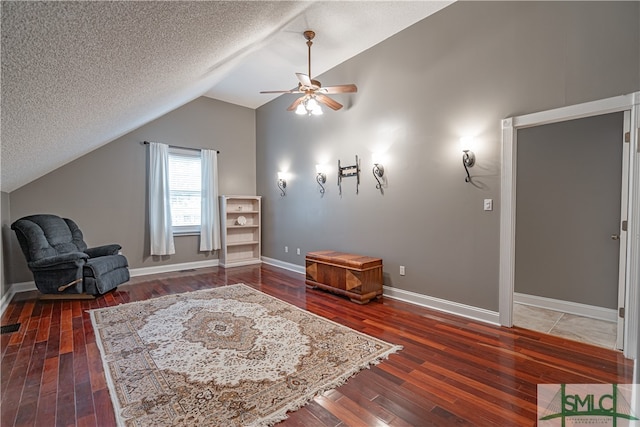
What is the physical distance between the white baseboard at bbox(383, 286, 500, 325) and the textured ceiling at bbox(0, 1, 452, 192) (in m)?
3.41

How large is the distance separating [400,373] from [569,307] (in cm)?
270

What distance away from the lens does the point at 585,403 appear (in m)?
1.84

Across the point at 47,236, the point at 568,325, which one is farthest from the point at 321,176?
the point at 47,236

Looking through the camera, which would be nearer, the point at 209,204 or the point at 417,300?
the point at 417,300

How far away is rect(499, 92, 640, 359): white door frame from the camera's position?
2262 mm

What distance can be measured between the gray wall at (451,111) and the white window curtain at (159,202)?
2.85 m

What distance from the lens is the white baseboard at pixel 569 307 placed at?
126 inches

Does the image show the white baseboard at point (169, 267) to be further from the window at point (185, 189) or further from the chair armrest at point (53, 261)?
the chair armrest at point (53, 261)

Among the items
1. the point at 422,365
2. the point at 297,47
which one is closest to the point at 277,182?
the point at 297,47

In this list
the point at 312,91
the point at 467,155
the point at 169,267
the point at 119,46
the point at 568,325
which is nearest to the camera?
the point at 119,46

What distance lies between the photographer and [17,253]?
14.0ft

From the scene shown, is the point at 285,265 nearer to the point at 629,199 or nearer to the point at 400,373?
the point at 400,373

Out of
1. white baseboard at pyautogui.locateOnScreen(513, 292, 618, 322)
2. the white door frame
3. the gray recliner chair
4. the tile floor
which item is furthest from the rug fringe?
the gray recliner chair

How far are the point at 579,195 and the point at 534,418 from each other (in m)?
2.82
